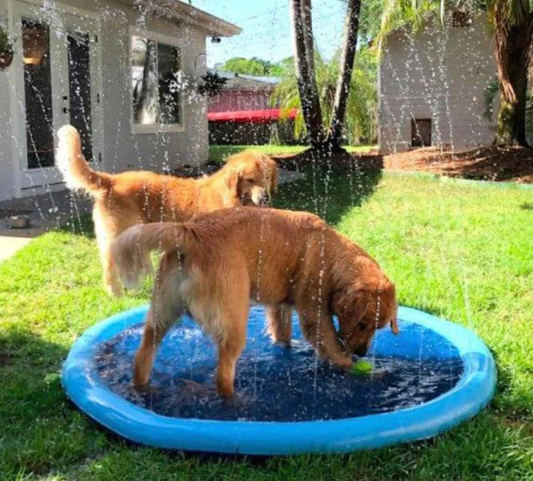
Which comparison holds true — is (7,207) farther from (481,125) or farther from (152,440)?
(481,125)

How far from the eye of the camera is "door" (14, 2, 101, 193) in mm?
11523

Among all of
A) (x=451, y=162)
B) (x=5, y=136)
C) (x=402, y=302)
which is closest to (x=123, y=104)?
(x=5, y=136)

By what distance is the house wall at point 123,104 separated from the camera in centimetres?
1110

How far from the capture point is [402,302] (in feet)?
18.7

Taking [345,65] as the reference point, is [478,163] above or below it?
below

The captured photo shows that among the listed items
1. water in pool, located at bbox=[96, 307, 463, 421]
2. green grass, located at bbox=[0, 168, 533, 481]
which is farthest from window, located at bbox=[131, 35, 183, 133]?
water in pool, located at bbox=[96, 307, 463, 421]

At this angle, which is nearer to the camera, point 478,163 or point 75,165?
point 75,165

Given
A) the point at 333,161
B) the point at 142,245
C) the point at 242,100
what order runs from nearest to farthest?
the point at 142,245 → the point at 333,161 → the point at 242,100

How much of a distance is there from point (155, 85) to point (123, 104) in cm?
195

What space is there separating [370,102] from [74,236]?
2099cm

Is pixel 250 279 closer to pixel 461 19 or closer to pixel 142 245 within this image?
pixel 142 245

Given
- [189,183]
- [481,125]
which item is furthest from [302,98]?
[189,183]

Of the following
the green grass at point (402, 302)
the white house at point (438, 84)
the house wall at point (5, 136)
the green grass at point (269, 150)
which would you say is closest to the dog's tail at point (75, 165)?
the green grass at point (402, 302)

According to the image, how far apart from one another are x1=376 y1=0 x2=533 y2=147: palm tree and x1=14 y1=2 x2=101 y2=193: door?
6611 millimetres
